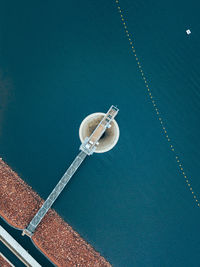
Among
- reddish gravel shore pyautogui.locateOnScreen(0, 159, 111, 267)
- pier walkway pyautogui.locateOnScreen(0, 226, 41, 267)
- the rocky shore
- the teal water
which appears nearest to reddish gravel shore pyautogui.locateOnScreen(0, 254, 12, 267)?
→ the rocky shore

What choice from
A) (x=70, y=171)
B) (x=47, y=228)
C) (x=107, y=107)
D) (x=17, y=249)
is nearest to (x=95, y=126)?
(x=107, y=107)

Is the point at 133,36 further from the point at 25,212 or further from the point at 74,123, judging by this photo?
the point at 25,212

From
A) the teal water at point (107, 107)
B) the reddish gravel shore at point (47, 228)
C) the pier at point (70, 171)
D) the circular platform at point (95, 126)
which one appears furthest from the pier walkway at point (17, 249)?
the circular platform at point (95, 126)

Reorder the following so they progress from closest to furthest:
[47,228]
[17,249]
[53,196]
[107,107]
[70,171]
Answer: [17,249], [53,196], [70,171], [47,228], [107,107]

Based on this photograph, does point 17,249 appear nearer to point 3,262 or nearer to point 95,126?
point 3,262

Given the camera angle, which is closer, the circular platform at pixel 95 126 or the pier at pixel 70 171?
the pier at pixel 70 171

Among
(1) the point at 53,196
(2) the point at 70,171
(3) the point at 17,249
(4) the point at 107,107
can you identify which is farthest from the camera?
(4) the point at 107,107

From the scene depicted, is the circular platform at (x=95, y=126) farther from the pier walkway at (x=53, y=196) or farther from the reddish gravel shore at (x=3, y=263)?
the reddish gravel shore at (x=3, y=263)
